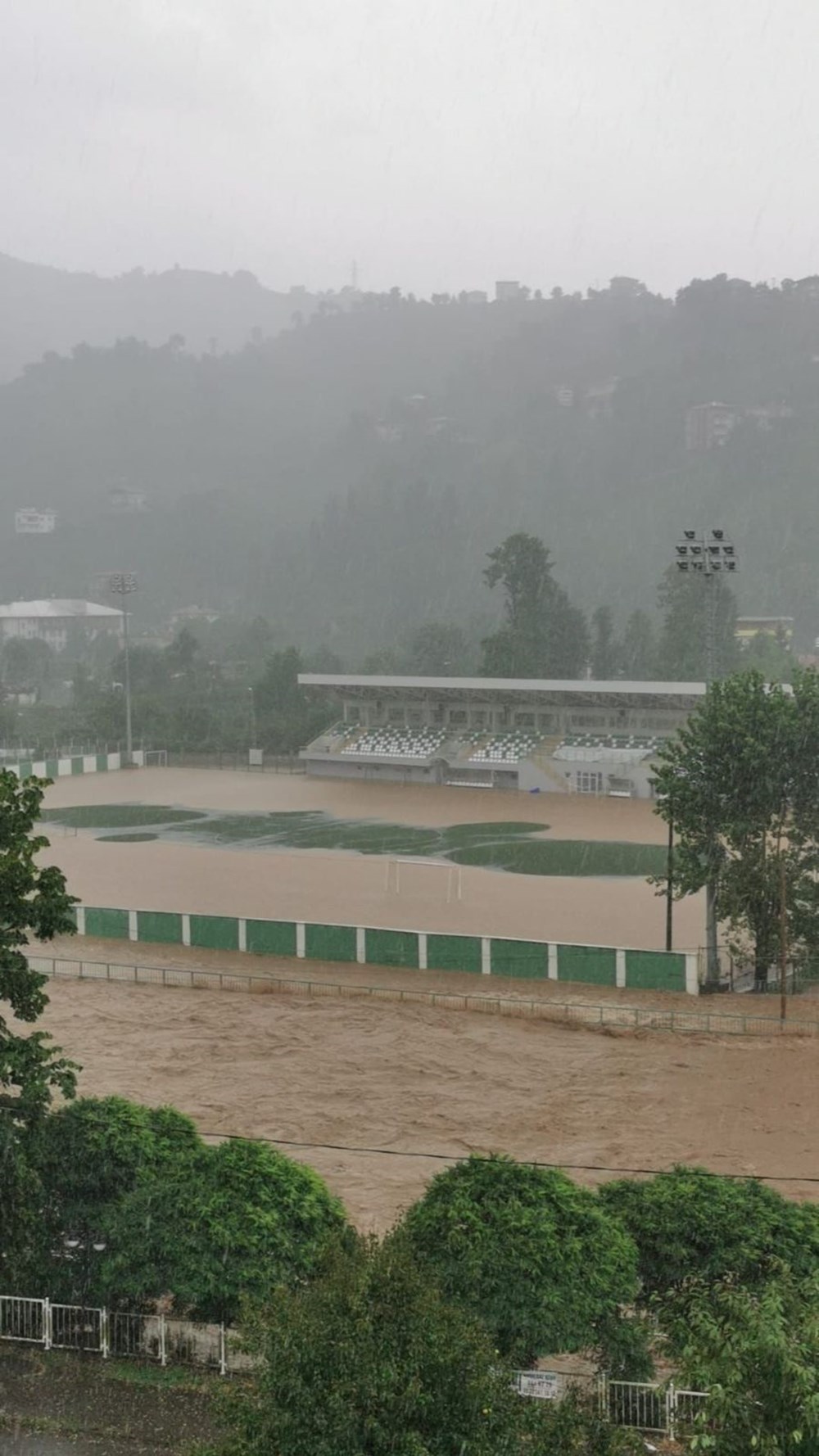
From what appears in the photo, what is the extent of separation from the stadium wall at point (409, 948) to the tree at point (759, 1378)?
13.4 meters

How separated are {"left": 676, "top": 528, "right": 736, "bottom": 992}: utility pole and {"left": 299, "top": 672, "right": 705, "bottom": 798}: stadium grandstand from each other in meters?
13.6

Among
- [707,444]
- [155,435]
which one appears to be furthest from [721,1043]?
[155,435]

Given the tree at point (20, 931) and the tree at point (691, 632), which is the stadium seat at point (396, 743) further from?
the tree at point (20, 931)

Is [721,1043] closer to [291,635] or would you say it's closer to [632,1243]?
[632,1243]

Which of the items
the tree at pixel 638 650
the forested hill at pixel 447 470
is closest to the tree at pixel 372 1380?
the tree at pixel 638 650

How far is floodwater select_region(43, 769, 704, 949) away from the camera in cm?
2492

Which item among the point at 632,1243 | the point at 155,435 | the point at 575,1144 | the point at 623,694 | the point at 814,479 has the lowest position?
the point at 575,1144

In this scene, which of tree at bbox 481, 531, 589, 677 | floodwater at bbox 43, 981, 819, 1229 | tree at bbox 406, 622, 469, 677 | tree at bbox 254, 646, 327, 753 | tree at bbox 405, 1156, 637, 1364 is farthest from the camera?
tree at bbox 406, 622, 469, 677

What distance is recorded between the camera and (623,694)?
45719 millimetres

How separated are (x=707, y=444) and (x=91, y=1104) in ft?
432

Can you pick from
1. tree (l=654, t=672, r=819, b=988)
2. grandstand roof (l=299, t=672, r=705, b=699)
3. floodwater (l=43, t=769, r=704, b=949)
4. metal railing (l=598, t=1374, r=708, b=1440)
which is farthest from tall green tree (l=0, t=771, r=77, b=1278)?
grandstand roof (l=299, t=672, r=705, b=699)

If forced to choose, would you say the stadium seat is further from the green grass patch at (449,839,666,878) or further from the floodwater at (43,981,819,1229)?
the floodwater at (43,981,819,1229)

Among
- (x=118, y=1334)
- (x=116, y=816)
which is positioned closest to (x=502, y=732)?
(x=116, y=816)

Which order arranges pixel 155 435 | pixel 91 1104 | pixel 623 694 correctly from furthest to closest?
pixel 155 435 → pixel 623 694 → pixel 91 1104
